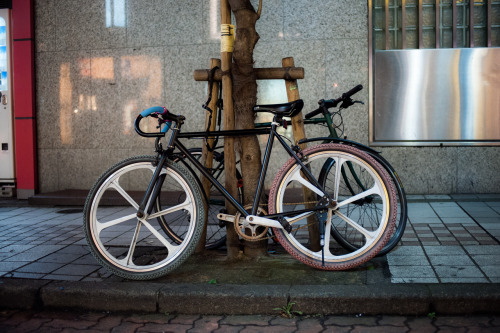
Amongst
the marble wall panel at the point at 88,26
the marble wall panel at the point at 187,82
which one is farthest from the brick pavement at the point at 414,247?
the marble wall panel at the point at 88,26

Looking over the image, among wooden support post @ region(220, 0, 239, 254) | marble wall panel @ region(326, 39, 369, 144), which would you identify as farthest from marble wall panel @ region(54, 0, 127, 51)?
wooden support post @ region(220, 0, 239, 254)

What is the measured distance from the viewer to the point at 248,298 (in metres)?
3.40

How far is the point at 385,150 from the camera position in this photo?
25.6ft

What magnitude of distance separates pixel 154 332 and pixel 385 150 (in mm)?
5526

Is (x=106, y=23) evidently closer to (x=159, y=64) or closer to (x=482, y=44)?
(x=159, y=64)

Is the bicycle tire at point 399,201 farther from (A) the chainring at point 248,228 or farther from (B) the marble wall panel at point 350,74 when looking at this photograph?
(B) the marble wall panel at point 350,74

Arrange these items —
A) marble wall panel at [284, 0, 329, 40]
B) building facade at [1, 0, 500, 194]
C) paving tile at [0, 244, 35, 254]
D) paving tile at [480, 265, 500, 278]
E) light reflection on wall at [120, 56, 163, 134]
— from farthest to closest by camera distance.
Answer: light reflection on wall at [120, 56, 163, 134] → marble wall panel at [284, 0, 329, 40] → building facade at [1, 0, 500, 194] → paving tile at [0, 244, 35, 254] → paving tile at [480, 265, 500, 278]

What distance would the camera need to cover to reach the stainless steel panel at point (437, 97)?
7.74m

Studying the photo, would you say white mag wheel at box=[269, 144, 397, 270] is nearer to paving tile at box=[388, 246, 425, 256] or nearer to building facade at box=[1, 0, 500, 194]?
paving tile at box=[388, 246, 425, 256]

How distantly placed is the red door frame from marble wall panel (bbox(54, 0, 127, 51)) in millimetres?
531

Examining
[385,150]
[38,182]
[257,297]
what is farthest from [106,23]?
[257,297]

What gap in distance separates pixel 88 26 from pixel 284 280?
6.59m

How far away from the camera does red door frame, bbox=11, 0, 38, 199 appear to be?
8.66 metres

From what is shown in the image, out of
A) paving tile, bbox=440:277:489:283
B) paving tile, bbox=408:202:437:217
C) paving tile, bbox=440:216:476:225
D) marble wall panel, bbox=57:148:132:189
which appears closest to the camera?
paving tile, bbox=440:277:489:283
